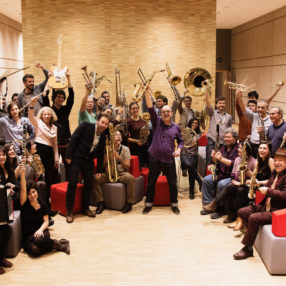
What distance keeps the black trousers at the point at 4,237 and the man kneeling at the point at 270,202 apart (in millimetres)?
2350

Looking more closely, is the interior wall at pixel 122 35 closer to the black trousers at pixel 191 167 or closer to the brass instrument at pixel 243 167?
the black trousers at pixel 191 167

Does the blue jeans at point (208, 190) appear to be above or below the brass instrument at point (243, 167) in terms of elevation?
below

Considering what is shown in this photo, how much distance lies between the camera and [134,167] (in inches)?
223

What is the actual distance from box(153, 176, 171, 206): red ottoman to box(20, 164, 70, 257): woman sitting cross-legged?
1800mm

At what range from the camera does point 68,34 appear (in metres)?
9.09

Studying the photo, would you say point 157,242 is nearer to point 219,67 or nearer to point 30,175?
point 30,175

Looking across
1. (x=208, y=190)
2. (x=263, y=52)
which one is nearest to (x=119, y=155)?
(x=208, y=190)

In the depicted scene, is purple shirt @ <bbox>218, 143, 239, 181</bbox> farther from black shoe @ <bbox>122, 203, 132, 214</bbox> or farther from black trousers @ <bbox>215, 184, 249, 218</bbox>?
black shoe @ <bbox>122, 203, 132, 214</bbox>

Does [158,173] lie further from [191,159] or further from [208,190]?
[191,159]

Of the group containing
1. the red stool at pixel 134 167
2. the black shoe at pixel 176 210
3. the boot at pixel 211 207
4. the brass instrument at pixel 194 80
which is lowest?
the black shoe at pixel 176 210

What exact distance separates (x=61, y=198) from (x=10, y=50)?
30.7 ft

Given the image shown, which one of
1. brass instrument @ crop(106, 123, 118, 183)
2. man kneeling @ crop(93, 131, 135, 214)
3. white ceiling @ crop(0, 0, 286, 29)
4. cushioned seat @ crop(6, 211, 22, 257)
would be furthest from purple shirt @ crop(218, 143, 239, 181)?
white ceiling @ crop(0, 0, 286, 29)

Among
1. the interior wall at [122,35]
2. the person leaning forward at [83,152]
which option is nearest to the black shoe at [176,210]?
the person leaning forward at [83,152]

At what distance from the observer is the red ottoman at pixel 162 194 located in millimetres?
5586
